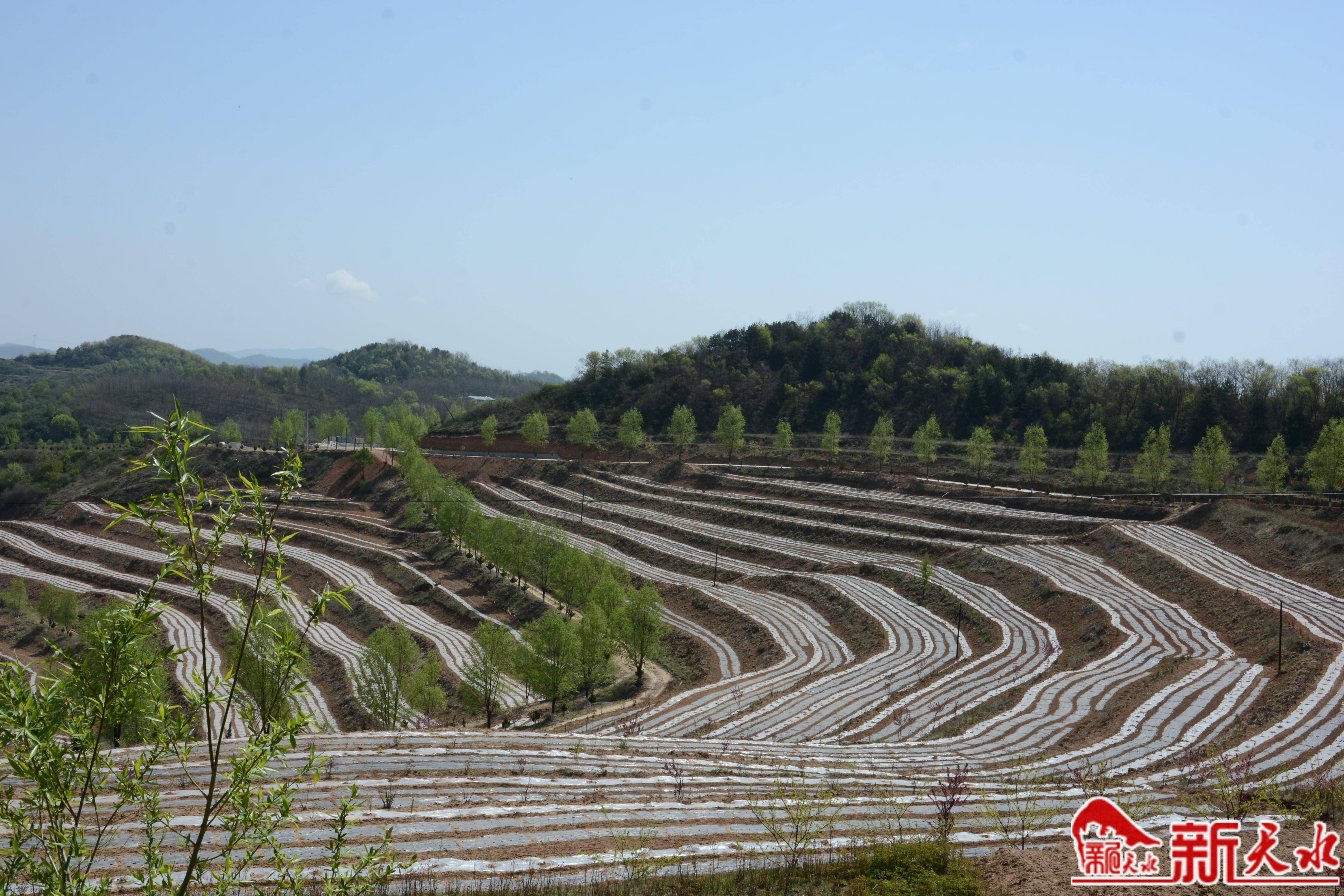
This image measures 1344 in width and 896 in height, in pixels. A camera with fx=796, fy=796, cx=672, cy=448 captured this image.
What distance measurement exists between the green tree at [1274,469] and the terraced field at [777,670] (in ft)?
42.7

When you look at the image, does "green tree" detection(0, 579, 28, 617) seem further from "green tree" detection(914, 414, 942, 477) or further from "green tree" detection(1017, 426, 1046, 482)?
"green tree" detection(1017, 426, 1046, 482)

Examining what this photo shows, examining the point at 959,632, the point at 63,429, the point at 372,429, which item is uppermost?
the point at 372,429

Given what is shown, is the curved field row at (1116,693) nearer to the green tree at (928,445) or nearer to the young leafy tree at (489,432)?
the green tree at (928,445)

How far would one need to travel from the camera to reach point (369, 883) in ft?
17.6

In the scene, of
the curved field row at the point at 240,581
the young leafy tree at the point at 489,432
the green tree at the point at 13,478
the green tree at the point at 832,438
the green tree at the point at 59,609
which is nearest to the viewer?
the curved field row at the point at 240,581

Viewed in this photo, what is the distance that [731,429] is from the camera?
8675 centimetres

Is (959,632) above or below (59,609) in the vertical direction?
above

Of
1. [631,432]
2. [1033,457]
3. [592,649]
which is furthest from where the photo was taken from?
[631,432]

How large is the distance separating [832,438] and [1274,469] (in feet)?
120

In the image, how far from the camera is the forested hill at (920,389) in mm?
80625

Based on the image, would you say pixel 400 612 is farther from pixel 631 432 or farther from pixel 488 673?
pixel 631 432

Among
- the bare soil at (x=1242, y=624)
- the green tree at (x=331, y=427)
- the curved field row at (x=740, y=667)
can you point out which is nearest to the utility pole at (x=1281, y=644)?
the bare soil at (x=1242, y=624)

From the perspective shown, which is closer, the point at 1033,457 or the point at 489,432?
the point at 1033,457

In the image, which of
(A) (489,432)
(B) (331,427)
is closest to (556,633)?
(A) (489,432)
